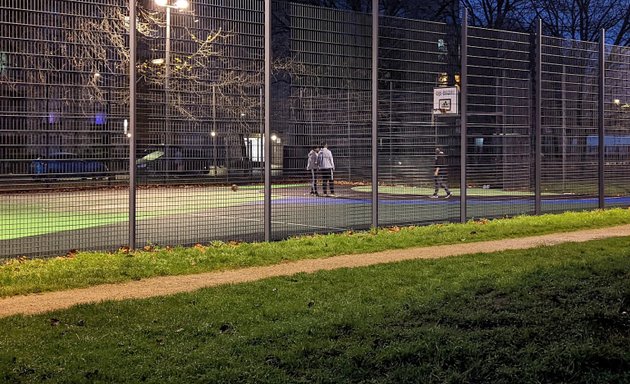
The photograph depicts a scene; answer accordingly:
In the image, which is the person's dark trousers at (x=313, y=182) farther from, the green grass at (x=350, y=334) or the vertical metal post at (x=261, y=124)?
the green grass at (x=350, y=334)

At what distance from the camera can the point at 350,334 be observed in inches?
223

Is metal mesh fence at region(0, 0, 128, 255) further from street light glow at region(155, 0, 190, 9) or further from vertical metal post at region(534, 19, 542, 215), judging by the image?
vertical metal post at region(534, 19, 542, 215)

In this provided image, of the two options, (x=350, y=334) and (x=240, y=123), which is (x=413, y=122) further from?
(x=350, y=334)

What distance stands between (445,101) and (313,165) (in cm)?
371

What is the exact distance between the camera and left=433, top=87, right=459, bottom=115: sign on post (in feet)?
48.3

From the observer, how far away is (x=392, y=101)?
13.9 m

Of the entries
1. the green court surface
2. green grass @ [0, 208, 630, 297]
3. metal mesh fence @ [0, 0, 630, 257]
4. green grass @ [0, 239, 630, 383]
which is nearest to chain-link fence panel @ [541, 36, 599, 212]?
metal mesh fence @ [0, 0, 630, 257]

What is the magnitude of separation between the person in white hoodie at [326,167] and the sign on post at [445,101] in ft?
9.94

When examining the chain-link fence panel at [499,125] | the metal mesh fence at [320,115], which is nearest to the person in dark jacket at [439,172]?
the chain-link fence panel at [499,125]

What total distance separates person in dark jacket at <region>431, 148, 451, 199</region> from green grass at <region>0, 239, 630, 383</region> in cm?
702

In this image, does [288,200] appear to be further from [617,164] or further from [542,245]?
[617,164]

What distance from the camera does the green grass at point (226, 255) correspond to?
8.27 metres

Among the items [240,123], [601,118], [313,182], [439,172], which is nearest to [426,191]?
[439,172]

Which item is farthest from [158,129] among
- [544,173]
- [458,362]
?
[544,173]
